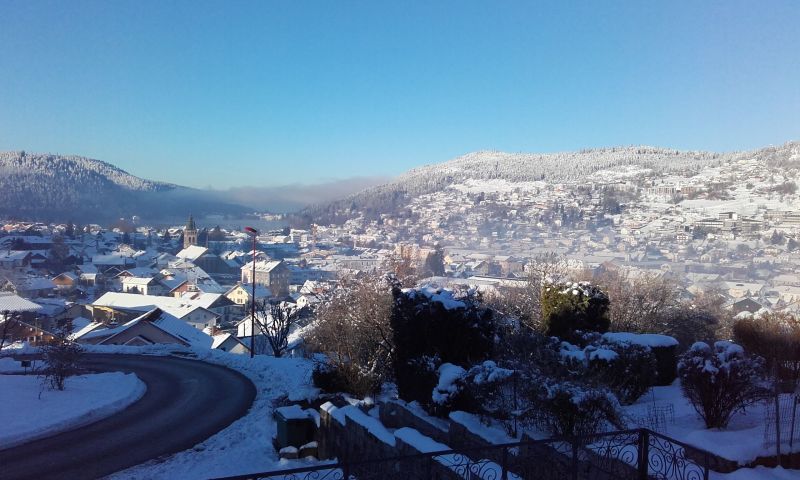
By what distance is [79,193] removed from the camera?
303 feet

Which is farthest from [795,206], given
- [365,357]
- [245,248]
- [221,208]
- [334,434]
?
[221,208]

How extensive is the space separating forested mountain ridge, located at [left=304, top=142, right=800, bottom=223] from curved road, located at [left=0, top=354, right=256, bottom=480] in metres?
67.0

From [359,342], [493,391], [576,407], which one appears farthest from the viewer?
[359,342]

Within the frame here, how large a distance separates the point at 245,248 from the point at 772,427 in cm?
9346

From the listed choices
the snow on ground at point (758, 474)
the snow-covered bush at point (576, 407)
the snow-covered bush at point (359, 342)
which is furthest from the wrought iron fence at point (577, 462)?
the snow-covered bush at point (359, 342)

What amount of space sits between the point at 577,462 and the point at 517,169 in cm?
10398

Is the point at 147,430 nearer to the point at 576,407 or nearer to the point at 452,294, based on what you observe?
the point at 452,294

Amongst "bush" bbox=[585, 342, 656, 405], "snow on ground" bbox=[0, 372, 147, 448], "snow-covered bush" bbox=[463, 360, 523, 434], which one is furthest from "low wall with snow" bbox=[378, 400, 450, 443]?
"snow on ground" bbox=[0, 372, 147, 448]

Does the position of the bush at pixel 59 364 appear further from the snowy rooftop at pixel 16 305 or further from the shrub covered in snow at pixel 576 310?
the snowy rooftop at pixel 16 305

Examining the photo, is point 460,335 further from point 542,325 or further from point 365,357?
point 542,325

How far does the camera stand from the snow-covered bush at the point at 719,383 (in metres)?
5.77

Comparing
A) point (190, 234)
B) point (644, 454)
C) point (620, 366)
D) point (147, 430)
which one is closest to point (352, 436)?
point (620, 366)

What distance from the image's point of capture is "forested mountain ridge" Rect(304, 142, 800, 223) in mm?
77625

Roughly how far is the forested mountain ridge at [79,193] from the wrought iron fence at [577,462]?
306 ft
